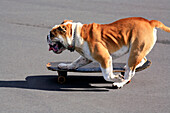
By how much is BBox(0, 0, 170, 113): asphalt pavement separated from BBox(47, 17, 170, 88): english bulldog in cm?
56

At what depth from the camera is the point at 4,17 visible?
13023mm

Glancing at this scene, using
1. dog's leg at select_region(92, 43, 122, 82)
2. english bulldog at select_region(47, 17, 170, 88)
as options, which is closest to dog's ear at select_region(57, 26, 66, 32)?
english bulldog at select_region(47, 17, 170, 88)

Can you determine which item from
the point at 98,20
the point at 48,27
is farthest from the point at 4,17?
the point at 98,20

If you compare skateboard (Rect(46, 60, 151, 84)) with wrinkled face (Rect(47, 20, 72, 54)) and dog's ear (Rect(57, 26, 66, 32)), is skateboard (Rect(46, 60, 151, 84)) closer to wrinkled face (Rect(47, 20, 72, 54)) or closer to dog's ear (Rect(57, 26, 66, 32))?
wrinkled face (Rect(47, 20, 72, 54))

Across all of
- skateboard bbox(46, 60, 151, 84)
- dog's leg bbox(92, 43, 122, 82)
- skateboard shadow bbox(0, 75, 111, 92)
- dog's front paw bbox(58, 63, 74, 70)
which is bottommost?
skateboard shadow bbox(0, 75, 111, 92)

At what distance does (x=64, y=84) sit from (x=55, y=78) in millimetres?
418

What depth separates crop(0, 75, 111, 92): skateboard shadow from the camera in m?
7.79

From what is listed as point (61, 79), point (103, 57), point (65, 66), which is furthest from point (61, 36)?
point (61, 79)

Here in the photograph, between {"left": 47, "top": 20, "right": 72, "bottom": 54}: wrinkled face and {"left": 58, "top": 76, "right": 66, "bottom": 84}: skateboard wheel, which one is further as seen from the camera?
{"left": 58, "top": 76, "right": 66, "bottom": 84}: skateboard wheel

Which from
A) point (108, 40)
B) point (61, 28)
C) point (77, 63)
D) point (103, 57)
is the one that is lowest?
point (77, 63)

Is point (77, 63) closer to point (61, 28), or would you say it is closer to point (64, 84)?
point (64, 84)

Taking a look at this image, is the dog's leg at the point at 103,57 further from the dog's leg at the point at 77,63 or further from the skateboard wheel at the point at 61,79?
the skateboard wheel at the point at 61,79

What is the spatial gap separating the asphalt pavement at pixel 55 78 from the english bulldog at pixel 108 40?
562 millimetres

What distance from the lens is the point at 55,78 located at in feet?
27.3
